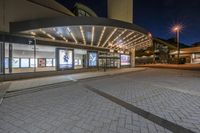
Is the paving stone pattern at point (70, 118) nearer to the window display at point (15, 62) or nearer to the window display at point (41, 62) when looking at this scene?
the window display at point (15, 62)

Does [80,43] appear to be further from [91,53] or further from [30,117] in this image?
[30,117]

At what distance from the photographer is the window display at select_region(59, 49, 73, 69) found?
620 inches

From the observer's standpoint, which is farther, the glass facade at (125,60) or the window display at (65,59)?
the glass facade at (125,60)

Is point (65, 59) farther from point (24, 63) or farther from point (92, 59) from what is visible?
point (92, 59)

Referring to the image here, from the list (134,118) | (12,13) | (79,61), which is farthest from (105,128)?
(79,61)

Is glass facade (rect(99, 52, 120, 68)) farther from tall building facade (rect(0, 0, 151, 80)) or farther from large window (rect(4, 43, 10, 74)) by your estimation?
large window (rect(4, 43, 10, 74))

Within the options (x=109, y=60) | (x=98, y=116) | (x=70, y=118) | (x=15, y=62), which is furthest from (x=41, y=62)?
(x=98, y=116)

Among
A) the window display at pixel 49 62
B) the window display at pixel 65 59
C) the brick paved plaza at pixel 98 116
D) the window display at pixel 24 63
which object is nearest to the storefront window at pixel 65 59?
the window display at pixel 65 59

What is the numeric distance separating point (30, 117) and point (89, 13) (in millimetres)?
33464

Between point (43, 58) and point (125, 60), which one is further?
point (125, 60)

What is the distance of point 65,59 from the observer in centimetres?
1622

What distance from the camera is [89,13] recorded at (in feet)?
111

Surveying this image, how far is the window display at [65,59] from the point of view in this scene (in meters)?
15.7

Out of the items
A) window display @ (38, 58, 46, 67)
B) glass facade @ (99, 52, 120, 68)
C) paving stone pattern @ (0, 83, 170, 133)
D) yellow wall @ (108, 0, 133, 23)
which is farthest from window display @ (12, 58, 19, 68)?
yellow wall @ (108, 0, 133, 23)
